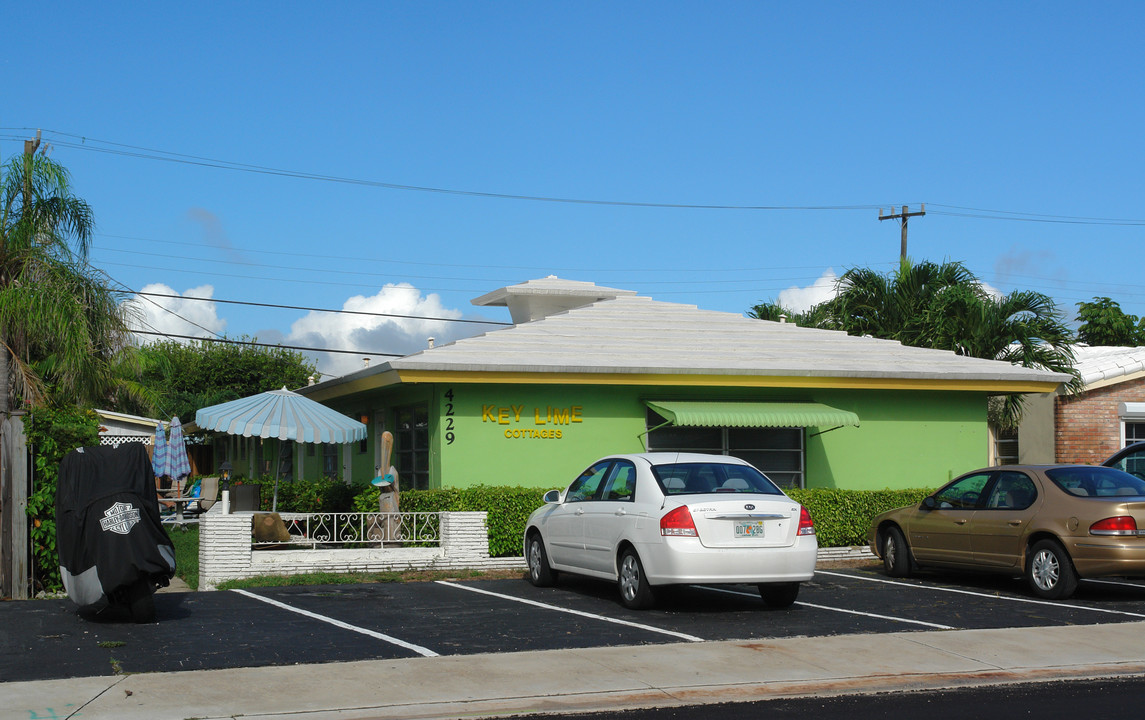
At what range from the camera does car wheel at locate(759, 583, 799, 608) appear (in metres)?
11.6

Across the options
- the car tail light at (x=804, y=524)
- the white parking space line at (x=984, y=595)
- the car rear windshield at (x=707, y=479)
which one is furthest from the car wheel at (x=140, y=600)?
the white parking space line at (x=984, y=595)

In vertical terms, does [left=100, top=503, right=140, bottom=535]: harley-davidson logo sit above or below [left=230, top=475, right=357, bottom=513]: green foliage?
above

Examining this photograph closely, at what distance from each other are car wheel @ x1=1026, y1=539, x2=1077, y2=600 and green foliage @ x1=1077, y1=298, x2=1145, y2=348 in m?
45.2

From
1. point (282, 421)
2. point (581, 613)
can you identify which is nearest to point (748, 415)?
point (581, 613)

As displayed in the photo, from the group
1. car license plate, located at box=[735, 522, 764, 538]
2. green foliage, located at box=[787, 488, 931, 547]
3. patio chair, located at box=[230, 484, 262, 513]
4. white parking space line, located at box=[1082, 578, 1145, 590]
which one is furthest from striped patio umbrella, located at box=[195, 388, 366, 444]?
white parking space line, located at box=[1082, 578, 1145, 590]

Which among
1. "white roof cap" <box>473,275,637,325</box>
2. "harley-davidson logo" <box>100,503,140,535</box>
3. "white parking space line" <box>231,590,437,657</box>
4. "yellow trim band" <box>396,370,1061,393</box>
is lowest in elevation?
"white parking space line" <box>231,590,437,657</box>

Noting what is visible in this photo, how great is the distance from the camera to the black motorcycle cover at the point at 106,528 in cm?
996

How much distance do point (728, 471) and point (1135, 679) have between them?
4.49m

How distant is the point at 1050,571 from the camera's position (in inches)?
493

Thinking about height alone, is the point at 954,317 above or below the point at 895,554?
above

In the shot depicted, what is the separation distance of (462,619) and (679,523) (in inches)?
88.9

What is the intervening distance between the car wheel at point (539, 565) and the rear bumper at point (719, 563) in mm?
2446

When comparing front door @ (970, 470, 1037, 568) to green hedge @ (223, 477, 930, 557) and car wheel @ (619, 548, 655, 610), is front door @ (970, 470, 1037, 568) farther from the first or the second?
car wheel @ (619, 548, 655, 610)

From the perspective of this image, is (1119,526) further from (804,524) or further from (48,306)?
(48,306)
